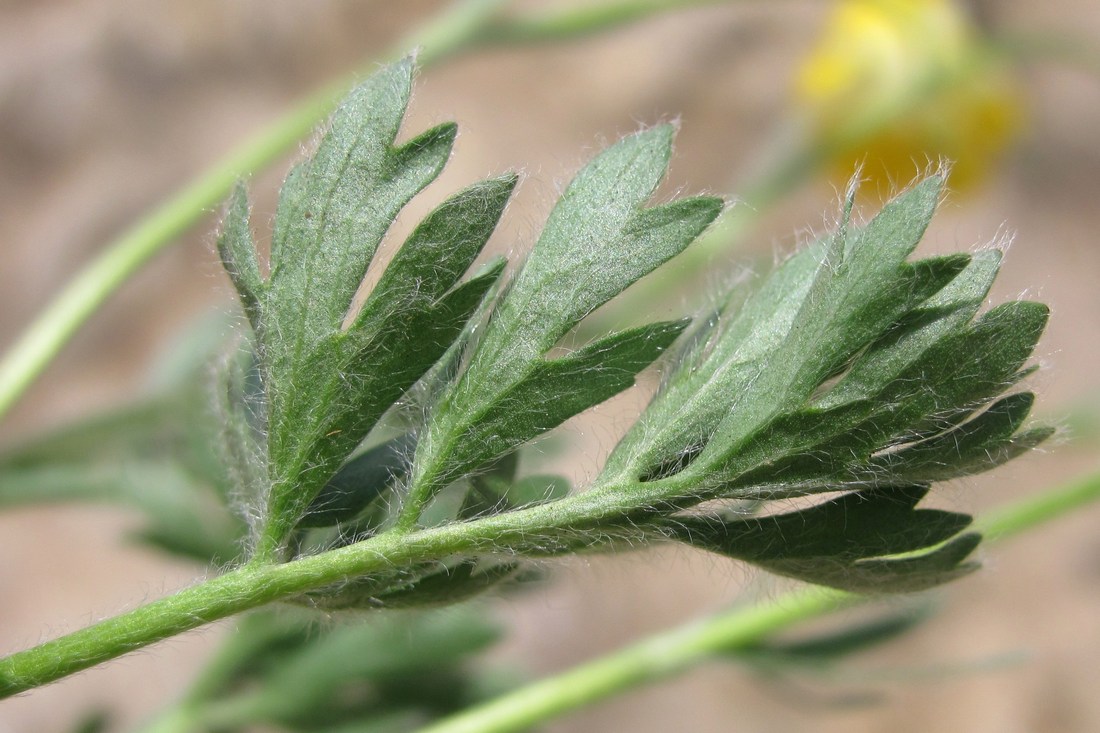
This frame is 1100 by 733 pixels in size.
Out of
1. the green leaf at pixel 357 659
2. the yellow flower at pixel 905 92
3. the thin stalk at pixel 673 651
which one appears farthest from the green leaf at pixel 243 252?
the yellow flower at pixel 905 92

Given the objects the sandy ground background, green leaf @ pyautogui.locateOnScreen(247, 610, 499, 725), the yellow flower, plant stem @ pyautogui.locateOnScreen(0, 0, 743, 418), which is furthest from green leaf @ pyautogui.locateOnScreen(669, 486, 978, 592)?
the sandy ground background

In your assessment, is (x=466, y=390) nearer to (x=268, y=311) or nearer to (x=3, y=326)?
(x=268, y=311)

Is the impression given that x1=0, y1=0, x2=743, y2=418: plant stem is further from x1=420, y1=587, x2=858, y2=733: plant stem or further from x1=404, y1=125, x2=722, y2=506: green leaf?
x1=420, y1=587, x2=858, y2=733: plant stem

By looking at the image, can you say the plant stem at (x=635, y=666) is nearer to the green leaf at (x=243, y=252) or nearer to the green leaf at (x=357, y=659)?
the green leaf at (x=357, y=659)

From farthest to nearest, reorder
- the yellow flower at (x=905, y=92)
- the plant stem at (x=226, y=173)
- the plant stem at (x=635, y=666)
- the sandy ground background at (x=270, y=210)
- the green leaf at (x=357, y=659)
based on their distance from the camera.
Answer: the sandy ground background at (x=270, y=210) < the yellow flower at (x=905, y=92) < the green leaf at (x=357, y=659) < the plant stem at (x=226, y=173) < the plant stem at (x=635, y=666)

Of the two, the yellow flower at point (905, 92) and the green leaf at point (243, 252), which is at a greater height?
the yellow flower at point (905, 92)

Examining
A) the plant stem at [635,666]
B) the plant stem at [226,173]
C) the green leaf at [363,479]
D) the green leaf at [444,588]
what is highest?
the plant stem at [226,173]

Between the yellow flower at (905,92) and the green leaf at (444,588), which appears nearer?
the green leaf at (444,588)

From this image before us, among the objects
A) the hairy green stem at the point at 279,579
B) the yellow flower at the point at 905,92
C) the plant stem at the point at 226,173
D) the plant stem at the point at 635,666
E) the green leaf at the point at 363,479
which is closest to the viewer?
the hairy green stem at the point at 279,579
